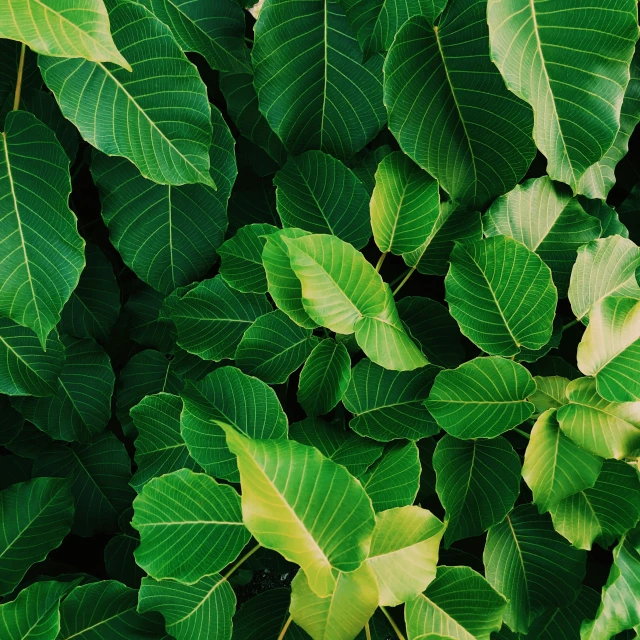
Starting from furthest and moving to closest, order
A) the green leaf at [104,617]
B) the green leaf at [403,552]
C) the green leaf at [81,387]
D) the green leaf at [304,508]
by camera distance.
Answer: the green leaf at [81,387] < the green leaf at [104,617] < the green leaf at [403,552] < the green leaf at [304,508]

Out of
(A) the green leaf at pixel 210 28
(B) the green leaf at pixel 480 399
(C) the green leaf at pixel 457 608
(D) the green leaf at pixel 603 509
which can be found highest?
(A) the green leaf at pixel 210 28

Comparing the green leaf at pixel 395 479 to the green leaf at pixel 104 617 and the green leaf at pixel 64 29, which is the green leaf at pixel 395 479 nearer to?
the green leaf at pixel 104 617

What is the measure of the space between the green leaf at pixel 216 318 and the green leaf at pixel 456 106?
29 cm

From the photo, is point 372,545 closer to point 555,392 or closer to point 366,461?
point 366,461

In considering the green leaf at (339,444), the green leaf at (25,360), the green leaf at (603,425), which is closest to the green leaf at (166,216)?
the green leaf at (25,360)

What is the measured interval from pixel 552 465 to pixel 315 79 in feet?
1.76

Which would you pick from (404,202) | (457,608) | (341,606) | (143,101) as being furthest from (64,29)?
(457,608)

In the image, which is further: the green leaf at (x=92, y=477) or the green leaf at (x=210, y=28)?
the green leaf at (x=92, y=477)

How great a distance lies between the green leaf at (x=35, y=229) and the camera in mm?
708

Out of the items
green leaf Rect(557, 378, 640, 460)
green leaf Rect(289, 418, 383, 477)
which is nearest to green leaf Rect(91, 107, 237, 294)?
green leaf Rect(289, 418, 383, 477)

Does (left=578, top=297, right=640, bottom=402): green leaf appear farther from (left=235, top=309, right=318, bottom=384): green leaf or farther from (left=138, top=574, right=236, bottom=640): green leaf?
(left=138, top=574, right=236, bottom=640): green leaf

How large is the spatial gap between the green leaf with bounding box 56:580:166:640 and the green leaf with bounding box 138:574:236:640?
0.25 feet

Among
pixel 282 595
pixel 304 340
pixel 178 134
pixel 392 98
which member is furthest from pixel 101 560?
pixel 392 98

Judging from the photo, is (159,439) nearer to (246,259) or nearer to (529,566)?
(246,259)
